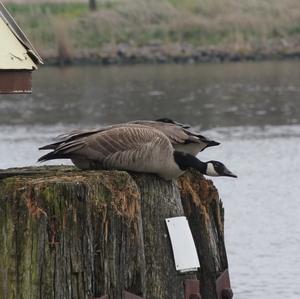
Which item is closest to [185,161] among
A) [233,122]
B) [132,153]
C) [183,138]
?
[132,153]

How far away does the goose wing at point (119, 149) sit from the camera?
7.95 meters

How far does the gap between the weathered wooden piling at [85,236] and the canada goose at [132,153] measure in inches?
3.7

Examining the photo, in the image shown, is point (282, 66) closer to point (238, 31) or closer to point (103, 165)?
point (238, 31)

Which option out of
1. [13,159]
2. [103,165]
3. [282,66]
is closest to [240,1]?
[282,66]

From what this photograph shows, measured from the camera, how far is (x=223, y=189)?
62.8ft

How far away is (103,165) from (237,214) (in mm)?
9318

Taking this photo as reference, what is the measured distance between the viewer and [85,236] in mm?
7344

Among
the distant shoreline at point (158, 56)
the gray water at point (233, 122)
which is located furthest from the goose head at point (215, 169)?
the distant shoreline at point (158, 56)

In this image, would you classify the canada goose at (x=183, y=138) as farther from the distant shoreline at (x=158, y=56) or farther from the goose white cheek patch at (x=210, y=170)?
the distant shoreline at (x=158, y=56)

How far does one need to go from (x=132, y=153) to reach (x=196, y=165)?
1.26 feet

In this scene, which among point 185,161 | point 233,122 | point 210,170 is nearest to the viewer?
point 185,161

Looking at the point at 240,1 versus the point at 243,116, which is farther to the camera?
the point at 240,1

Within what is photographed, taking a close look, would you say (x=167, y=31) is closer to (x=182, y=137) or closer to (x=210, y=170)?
(x=182, y=137)

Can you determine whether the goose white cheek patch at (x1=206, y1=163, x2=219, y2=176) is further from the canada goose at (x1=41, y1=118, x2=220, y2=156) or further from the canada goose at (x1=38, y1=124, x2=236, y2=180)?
the canada goose at (x1=41, y1=118, x2=220, y2=156)
